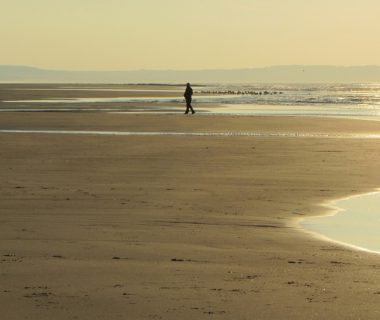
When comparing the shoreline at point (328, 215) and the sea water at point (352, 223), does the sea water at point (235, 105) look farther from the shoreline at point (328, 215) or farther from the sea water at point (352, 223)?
the sea water at point (352, 223)

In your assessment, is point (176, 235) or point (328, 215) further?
point (328, 215)

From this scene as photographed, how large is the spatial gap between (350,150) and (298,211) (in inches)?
461

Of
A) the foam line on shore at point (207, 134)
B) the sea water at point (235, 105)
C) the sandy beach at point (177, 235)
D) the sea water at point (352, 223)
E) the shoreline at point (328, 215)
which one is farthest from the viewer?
the sea water at point (235, 105)

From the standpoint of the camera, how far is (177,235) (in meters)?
10.8

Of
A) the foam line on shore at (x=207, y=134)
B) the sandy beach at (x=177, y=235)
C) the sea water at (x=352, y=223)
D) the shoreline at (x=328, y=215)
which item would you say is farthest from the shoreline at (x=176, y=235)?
the foam line on shore at (x=207, y=134)

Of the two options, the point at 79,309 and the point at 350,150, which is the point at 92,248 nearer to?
the point at 79,309

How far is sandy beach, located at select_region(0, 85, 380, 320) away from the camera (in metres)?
7.43

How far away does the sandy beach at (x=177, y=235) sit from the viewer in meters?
7.43

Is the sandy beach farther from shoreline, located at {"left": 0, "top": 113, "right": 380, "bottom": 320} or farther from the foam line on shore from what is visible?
the foam line on shore

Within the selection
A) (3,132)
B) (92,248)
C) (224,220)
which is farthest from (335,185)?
(3,132)

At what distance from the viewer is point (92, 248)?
9.74 meters

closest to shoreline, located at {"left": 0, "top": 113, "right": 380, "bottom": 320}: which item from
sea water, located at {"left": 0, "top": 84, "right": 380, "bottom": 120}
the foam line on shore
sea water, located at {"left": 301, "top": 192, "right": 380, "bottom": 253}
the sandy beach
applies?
the sandy beach

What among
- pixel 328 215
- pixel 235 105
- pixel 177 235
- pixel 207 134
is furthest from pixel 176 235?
pixel 235 105

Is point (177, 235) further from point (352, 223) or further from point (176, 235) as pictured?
point (352, 223)
